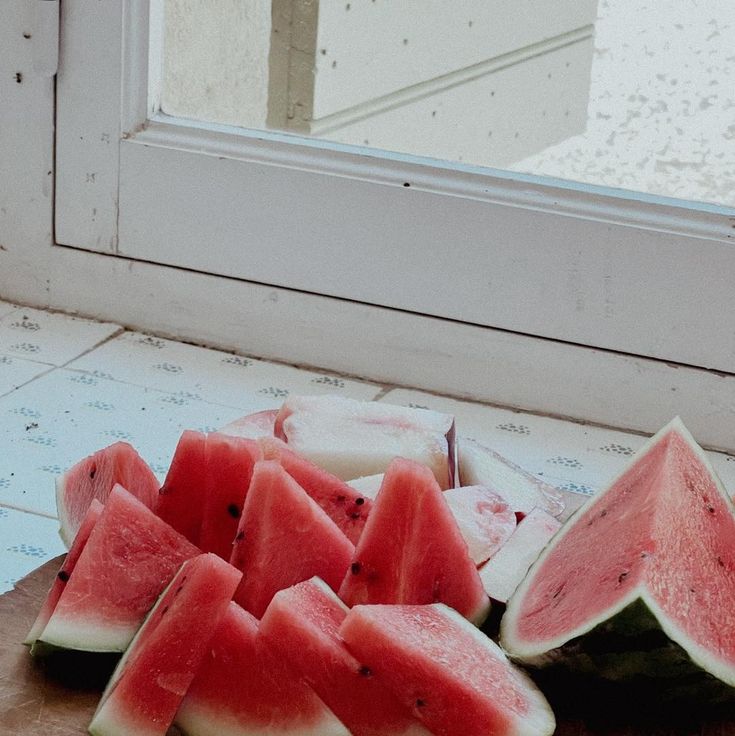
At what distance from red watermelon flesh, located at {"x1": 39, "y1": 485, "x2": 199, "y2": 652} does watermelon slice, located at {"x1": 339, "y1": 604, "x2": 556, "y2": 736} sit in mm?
153

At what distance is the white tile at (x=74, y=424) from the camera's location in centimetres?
116

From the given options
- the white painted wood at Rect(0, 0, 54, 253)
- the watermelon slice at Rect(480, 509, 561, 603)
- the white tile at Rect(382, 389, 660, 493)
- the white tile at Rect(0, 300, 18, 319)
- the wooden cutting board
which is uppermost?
the white painted wood at Rect(0, 0, 54, 253)

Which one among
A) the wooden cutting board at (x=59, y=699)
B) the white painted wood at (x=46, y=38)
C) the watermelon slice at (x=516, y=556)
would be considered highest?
the white painted wood at (x=46, y=38)

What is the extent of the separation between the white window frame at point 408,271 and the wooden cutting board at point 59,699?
668mm

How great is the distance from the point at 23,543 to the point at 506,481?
16.7 inches

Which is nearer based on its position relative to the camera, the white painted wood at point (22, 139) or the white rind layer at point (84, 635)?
the white rind layer at point (84, 635)

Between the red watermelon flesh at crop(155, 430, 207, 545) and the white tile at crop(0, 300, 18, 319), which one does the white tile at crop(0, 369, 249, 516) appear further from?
the red watermelon flesh at crop(155, 430, 207, 545)

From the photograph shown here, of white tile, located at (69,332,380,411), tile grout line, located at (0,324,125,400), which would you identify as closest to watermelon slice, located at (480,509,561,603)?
white tile, located at (69,332,380,411)

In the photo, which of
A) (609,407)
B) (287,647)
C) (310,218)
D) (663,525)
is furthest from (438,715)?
(310,218)

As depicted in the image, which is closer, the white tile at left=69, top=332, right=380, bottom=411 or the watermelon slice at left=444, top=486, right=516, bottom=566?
the watermelon slice at left=444, top=486, right=516, bottom=566

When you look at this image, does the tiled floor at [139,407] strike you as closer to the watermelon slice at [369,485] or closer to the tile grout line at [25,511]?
the tile grout line at [25,511]

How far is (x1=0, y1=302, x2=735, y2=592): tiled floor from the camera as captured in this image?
1.20 metres

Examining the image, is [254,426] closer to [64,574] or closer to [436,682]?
[64,574]

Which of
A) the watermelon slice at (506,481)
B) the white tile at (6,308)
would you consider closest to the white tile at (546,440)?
the watermelon slice at (506,481)
